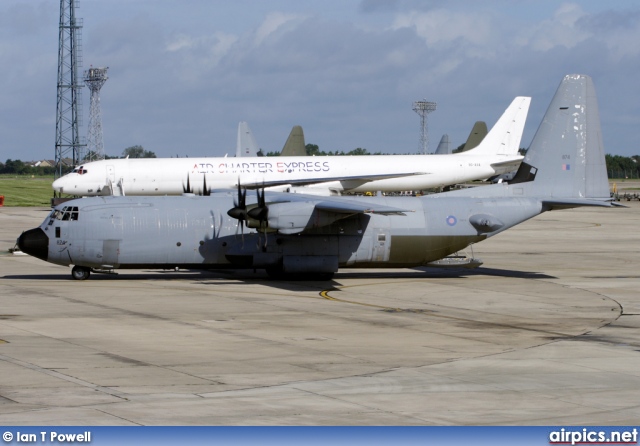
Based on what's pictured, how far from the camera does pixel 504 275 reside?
125 ft

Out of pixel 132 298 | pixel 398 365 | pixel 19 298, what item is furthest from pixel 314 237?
pixel 398 365

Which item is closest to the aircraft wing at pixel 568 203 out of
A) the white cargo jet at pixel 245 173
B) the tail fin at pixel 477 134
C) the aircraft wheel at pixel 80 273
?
the aircraft wheel at pixel 80 273

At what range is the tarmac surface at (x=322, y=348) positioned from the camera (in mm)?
15352

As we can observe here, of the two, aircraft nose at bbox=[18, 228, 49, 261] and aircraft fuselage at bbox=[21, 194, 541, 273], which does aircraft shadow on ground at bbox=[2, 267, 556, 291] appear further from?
aircraft nose at bbox=[18, 228, 49, 261]

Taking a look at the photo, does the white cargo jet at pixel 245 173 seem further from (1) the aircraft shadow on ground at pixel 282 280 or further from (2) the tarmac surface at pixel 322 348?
(2) the tarmac surface at pixel 322 348

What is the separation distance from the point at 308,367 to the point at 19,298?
557 inches

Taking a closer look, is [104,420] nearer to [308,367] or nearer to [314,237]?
[308,367]

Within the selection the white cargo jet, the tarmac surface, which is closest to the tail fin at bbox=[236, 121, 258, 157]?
the white cargo jet

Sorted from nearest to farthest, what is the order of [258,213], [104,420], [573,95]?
[104,420]
[258,213]
[573,95]

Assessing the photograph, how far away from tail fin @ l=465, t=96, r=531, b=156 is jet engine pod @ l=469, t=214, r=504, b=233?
41626 millimetres

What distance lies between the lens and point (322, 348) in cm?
2159

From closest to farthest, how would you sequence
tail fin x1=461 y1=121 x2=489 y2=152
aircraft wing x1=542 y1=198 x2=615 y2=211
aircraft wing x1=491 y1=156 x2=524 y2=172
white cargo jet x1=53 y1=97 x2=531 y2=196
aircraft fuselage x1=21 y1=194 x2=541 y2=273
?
aircraft fuselage x1=21 y1=194 x2=541 y2=273 < aircraft wing x1=542 y1=198 x2=615 y2=211 < white cargo jet x1=53 y1=97 x2=531 y2=196 < aircraft wing x1=491 y1=156 x2=524 y2=172 < tail fin x1=461 y1=121 x2=489 y2=152

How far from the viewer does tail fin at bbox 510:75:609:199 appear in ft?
123

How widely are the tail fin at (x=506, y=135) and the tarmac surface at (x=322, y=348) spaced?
39.1 metres
